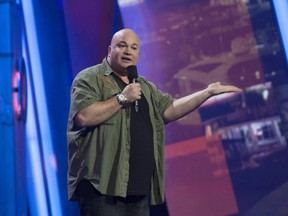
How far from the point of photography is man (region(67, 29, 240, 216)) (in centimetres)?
148

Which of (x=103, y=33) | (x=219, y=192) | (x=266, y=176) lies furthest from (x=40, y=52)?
(x=266, y=176)

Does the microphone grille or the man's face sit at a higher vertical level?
the man's face

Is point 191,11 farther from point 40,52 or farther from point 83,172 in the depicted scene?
point 83,172

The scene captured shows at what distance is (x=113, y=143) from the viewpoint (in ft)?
5.00

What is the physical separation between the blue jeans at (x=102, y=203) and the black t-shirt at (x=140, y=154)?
55 millimetres

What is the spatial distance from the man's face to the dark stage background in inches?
26.8

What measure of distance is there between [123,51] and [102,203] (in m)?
0.55

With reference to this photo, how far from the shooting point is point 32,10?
2268 millimetres

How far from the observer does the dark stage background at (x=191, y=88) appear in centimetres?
222

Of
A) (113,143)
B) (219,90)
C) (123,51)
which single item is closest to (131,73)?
(123,51)

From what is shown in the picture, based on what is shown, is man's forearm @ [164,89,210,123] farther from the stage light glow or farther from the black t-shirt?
the stage light glow

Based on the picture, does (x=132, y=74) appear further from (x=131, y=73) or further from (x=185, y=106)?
(x=185, y=106)

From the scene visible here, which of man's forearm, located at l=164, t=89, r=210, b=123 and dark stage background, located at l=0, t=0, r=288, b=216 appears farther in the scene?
dark stage background, located at l=0, t=0, r=288, b=216

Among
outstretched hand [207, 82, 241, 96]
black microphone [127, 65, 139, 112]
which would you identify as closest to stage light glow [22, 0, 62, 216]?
black microphone [127, 65, 139, 112]
